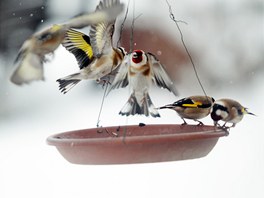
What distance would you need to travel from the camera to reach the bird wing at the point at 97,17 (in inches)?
81.0

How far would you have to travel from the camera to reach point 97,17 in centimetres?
209

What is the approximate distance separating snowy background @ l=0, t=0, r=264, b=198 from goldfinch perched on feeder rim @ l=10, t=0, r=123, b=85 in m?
1.69

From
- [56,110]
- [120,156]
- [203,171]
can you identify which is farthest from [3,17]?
[120,156]

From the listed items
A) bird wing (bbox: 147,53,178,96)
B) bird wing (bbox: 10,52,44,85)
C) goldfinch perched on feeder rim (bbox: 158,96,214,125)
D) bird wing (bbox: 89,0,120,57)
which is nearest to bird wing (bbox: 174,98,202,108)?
goldfinch perched on feeder rim (bbox: 158,96,214,125)

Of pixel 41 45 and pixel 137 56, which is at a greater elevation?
pixel 41 45

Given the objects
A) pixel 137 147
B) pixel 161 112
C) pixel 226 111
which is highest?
pixel 137 147

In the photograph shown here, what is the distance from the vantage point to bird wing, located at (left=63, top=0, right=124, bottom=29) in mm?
2057

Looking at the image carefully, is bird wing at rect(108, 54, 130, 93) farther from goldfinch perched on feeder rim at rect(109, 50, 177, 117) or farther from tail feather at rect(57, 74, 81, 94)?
tail feather at rect(57, 74, 81, 94)

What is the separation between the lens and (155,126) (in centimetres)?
240

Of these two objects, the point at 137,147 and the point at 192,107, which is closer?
the point at 137,147

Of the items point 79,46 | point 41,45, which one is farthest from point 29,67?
point 79,46

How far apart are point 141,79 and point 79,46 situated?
0.91 ft

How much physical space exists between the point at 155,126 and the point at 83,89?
302 cm

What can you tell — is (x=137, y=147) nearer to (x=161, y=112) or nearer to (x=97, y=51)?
(x=97, y=51)
